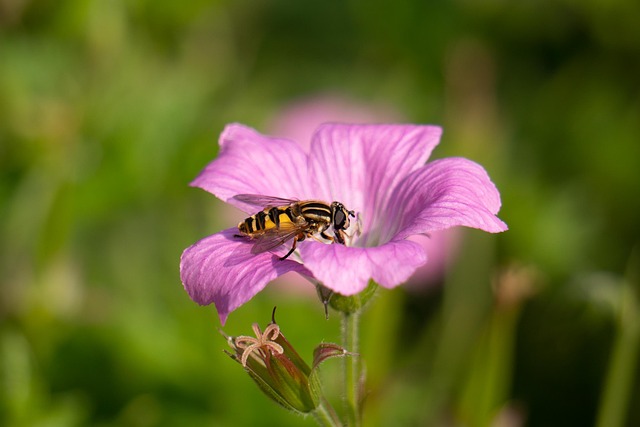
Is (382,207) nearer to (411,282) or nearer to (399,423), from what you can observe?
(399,423)

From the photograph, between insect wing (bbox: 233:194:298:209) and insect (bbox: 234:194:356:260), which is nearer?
insect (bbox: 234:194:356:260)

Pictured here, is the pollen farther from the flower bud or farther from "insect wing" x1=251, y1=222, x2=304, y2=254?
"insect wing" x1=251, y1=222, x2=304, y2=254

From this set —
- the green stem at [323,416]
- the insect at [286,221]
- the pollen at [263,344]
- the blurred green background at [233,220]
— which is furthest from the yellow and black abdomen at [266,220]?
the blurred green background at [233,220]

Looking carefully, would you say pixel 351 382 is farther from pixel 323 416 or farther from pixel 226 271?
pixel 226 271

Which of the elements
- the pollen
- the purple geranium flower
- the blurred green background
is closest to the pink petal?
the purple geranium flower

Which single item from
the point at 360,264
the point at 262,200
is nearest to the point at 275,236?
the point at 262,200

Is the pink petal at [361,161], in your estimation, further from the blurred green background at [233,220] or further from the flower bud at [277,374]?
the flower bud at [277,374]

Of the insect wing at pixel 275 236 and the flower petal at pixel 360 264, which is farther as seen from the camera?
the insect wing at pixel 275 236
